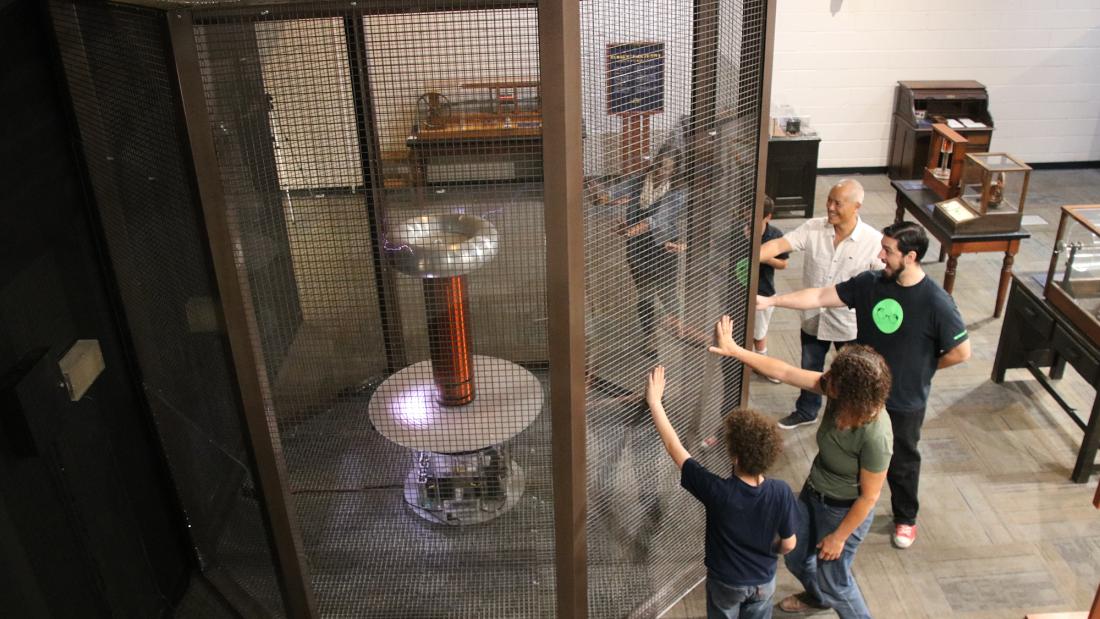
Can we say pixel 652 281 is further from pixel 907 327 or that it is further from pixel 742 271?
pixel 907 327

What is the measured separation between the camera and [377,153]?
11.4 ft

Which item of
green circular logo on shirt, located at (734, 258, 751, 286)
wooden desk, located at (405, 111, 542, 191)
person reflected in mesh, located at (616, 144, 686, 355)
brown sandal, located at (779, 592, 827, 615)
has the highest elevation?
wooden desk, located at (405, 111, 542, 191)

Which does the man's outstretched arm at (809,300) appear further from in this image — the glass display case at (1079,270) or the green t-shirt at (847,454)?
the glass display case at (1079,270)

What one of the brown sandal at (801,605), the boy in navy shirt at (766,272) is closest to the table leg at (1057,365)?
the boy in navy shirt at (766,272)

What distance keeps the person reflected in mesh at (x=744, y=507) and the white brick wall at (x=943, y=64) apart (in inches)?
249

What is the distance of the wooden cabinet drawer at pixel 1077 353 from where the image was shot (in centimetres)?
429

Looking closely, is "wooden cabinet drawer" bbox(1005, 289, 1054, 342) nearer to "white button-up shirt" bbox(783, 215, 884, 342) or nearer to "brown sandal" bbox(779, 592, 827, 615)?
"white button-up shirt" bbox(783, 215, 884, 342)

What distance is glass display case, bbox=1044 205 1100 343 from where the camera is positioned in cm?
439

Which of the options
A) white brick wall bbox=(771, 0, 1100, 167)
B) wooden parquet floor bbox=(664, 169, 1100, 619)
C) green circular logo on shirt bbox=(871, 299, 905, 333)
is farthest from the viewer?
white brick wall bbox=(771, 0, 1100, 167)

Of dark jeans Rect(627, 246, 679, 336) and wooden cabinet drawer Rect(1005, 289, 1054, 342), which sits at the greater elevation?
dark jeans Rect(627, 246, 679, 336)

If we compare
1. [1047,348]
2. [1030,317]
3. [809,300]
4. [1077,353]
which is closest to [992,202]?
[1030,317]

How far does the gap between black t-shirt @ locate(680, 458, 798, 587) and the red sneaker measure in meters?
1.35

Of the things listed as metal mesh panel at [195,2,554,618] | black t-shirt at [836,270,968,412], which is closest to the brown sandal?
black t-shirt at [836,270,968,412]

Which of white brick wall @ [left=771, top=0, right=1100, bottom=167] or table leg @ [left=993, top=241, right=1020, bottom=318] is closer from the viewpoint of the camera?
table leg @ [left=993, top=241, right=1020, bottom=318]
